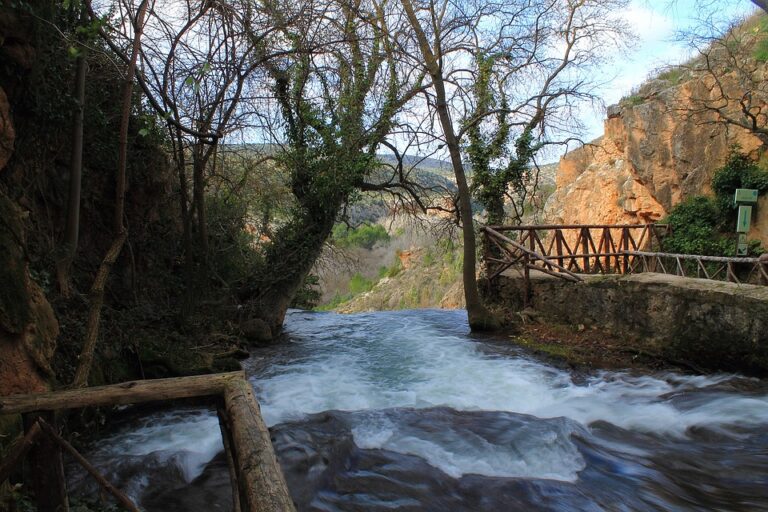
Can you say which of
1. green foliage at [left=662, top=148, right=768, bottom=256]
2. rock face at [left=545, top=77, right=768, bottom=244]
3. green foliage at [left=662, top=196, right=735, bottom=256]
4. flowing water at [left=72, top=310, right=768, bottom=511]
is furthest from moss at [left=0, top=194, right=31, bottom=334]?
green foliage at [left=662, top=196, right=735, bottom=256]

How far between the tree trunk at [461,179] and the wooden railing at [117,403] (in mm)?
7695

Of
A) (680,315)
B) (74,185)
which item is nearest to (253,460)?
(74,185)

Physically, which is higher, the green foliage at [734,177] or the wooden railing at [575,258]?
the green foliage at [734,177]

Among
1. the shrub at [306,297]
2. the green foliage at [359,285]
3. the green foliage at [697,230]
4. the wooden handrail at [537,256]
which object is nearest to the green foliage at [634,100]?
the green foliage at [697,230]

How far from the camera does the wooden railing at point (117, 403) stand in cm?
199

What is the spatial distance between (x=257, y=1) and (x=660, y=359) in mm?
7410

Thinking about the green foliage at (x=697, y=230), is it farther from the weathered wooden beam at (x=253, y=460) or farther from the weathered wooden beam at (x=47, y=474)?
the weathered wooden beam at (x=47, y=474)

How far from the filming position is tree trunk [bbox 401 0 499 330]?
902 centimetres

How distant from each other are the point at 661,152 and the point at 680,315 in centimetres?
1327

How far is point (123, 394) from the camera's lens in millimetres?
2465

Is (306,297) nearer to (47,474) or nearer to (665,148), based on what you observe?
(665,148)

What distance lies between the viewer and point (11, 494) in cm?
256

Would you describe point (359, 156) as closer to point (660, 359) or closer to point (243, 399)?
point (660, 359)

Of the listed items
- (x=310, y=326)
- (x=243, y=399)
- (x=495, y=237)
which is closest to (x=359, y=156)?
(x=495, y=237)
